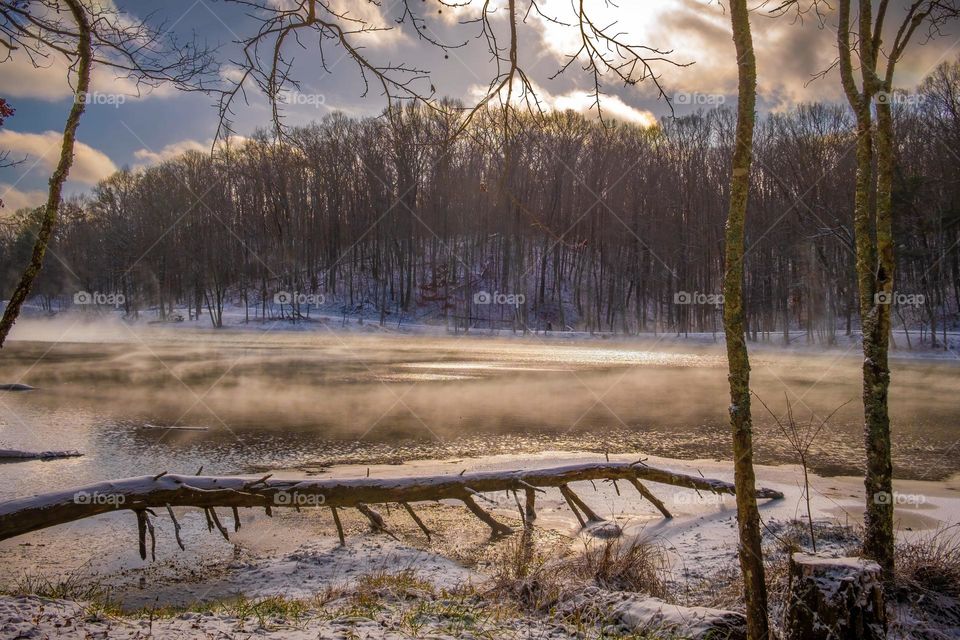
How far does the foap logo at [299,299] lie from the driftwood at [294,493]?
47.8 meters

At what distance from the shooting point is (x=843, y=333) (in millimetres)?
44656

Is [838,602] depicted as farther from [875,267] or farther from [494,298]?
[494,298]

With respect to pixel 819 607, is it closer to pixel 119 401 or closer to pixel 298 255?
pixel 119 401

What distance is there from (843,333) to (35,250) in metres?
49.1

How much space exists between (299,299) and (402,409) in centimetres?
4354

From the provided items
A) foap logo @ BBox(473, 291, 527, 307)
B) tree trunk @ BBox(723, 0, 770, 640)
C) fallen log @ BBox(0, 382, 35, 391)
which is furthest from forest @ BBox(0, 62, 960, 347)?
tree trunk @ BBox(723, 0, 770, 640)

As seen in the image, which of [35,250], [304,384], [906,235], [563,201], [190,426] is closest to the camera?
[35,250]

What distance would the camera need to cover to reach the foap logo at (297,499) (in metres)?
7.44

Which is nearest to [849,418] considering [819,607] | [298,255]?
[819,607]

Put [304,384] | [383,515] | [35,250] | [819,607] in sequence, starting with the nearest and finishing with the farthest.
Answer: [819,607], [35,250], [383,515], [304,384]

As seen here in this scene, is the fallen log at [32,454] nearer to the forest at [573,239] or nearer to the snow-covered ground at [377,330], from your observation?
the forest at [573,239]

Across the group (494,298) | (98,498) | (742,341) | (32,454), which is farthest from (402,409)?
(494,298)

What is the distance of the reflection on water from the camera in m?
12.2

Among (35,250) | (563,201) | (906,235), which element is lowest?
(35,250)
